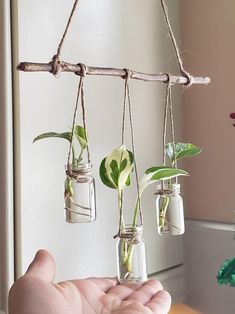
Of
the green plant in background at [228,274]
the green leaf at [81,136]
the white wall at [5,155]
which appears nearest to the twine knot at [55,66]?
the green leaf at [81,136]

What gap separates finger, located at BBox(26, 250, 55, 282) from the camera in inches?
29.0

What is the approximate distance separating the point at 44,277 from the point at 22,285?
37 millimetres

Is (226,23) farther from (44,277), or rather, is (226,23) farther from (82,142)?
(44,277)

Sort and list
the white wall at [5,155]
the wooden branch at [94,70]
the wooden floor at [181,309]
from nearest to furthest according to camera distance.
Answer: the wooden branch at [94,70] < the white wall at [5,155] < the wooden floor at [181,309]

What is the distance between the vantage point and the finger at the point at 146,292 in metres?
0.80

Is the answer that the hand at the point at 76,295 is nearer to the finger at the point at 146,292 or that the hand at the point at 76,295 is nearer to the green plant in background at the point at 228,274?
the finger at the point at 146,292

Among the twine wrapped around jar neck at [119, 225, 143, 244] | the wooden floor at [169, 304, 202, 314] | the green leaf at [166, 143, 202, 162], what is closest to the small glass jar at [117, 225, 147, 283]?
the twine wrapped around jar neck at [119, 225, 143, 244]

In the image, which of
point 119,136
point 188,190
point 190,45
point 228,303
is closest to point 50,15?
point 119,136

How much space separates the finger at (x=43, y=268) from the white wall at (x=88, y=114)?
0.13 metres

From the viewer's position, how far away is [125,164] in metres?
0.73

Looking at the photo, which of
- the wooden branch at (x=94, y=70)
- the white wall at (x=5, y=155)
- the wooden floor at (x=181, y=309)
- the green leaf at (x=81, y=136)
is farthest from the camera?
the wooden floor at (x=181, y=309)

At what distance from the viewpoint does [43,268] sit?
2.46 ft

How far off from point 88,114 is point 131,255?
340 mm

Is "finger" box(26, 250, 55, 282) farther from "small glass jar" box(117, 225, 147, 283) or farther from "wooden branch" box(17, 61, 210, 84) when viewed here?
"wooden branch" box(17, 61, 210, 84)
